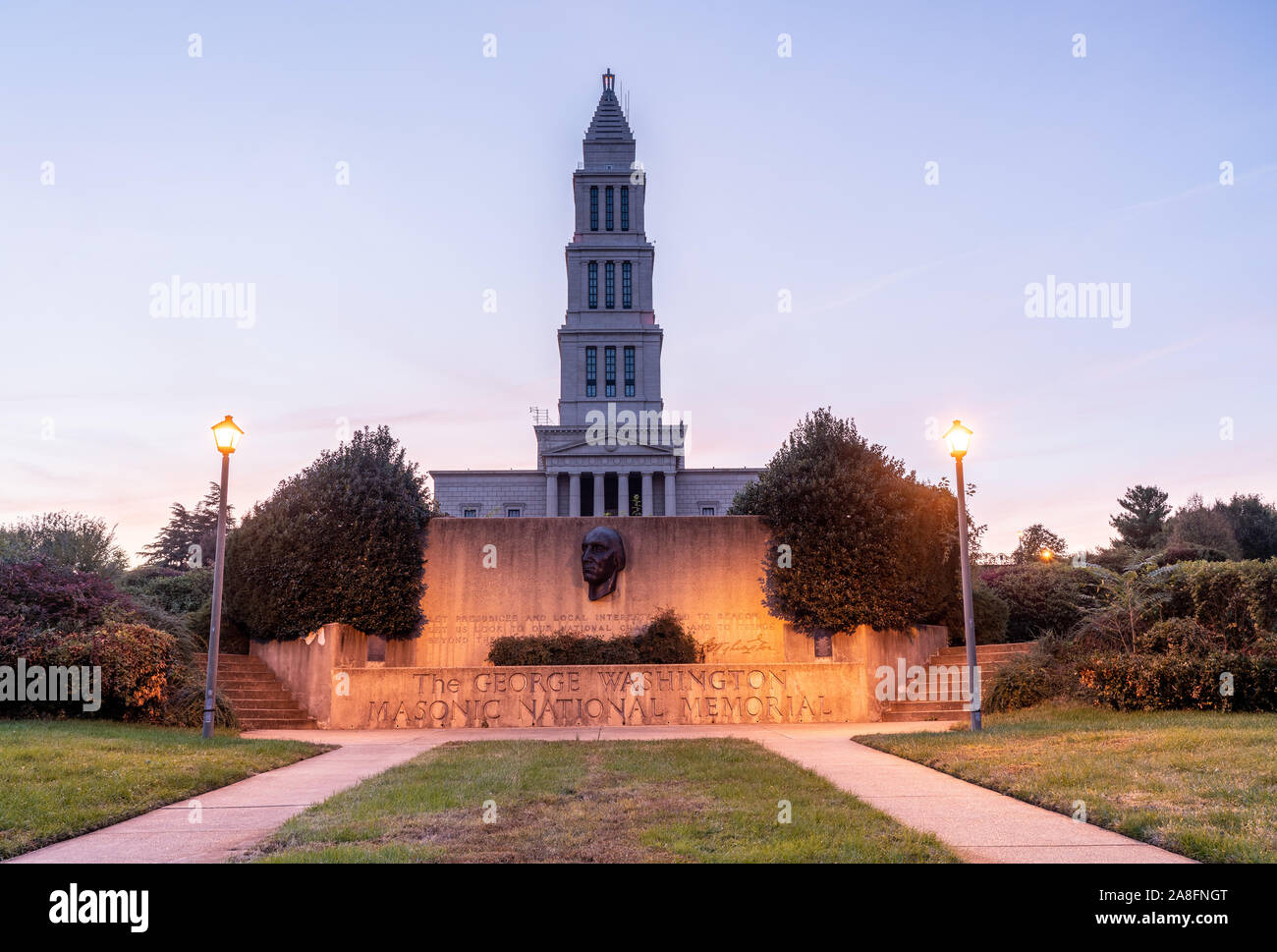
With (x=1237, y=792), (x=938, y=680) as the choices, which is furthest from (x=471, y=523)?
(x=1237, y=792)

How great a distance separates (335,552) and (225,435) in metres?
5.85

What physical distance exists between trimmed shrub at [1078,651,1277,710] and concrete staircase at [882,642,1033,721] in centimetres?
271

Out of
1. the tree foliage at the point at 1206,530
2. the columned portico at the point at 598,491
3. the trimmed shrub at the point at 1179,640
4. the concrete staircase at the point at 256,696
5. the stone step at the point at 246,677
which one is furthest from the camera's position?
the columned portico at the point at 598,491

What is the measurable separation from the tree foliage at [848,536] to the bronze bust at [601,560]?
347 centimetres

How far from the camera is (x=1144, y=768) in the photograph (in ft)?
30.3

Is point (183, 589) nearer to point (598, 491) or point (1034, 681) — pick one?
point (1034, 681)

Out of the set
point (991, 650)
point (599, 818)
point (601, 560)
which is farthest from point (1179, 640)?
point (599, 818)

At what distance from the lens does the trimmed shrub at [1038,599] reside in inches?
968

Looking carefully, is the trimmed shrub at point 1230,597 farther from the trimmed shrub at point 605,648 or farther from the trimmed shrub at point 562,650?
the trimmed shrub at point 562,650

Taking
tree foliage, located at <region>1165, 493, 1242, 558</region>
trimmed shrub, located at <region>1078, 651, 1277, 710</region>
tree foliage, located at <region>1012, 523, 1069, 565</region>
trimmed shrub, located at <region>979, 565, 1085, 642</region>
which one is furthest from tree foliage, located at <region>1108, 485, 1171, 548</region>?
trimmed shrub, located at <region>1078, 651, 1277, 710</region>

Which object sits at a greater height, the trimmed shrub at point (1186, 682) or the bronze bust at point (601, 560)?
the bronze bust at point (601, 560)

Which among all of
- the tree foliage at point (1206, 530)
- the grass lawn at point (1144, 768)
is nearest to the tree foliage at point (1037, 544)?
the tree foliage at point (1206, 530)
